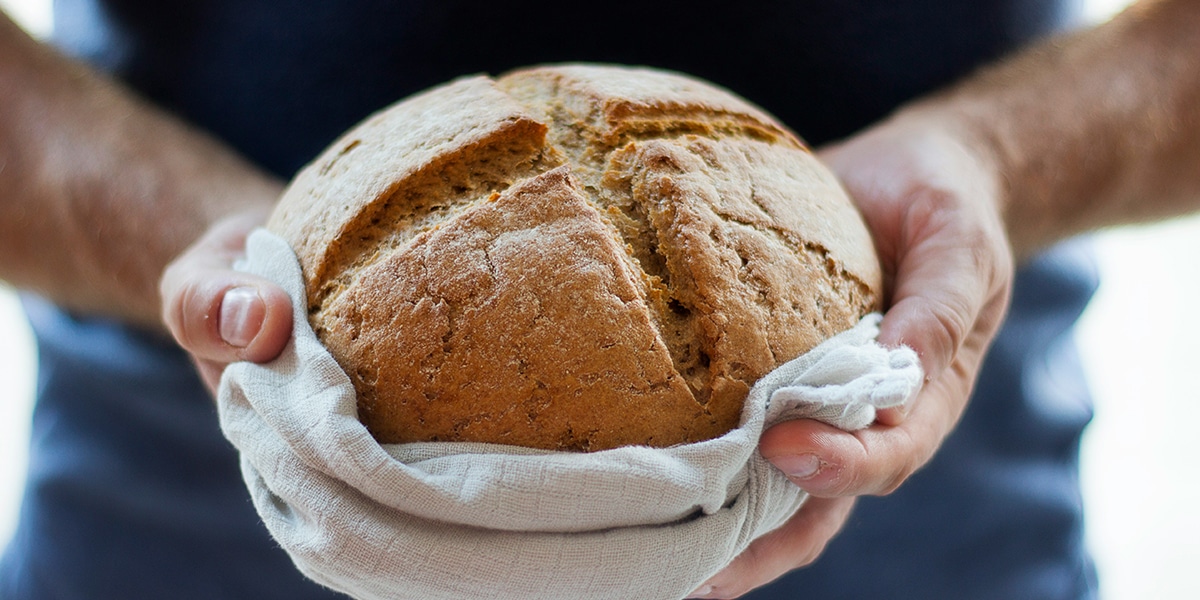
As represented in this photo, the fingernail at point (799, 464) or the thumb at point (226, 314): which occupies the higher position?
the thumb at point (226, 314)

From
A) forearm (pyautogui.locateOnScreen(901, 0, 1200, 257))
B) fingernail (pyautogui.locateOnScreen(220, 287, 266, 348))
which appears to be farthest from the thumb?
forearm (pyautogui.locateOnScreen(901, 0, 1200, 257))

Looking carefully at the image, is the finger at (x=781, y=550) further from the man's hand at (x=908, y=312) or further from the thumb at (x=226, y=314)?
the thumb at (x=226, y=314)

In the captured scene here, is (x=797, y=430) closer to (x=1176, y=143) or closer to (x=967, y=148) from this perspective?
(x=967, y=148)

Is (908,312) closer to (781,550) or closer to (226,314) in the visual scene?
(781,550)

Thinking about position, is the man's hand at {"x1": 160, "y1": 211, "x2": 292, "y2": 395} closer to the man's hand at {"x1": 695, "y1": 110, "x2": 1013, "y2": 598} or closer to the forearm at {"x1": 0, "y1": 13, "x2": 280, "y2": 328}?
the forearm at {"x1": 0, "y1": 13, "x2": 280, "y2": 328}

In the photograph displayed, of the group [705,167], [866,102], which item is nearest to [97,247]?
[705,167]

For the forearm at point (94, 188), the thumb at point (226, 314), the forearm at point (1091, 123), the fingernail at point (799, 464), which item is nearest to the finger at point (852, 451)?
the fingernail at point (799, 464)
